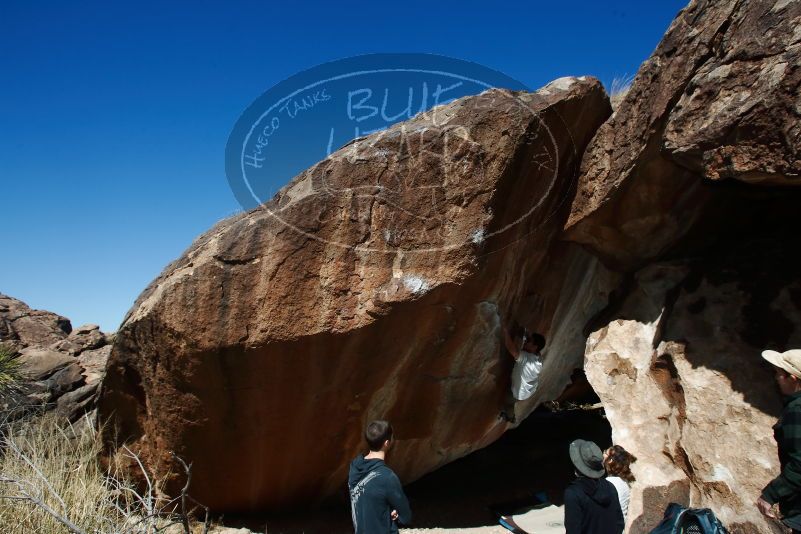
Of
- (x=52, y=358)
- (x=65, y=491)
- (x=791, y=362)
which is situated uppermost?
(x=52, y=358)

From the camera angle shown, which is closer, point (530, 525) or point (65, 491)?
point (65, 491)

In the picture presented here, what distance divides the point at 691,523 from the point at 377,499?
1.43 meters

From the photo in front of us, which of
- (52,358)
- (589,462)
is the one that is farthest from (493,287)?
(52,358)

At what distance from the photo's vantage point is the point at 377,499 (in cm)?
276

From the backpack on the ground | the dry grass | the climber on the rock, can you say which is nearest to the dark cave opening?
the dry grass

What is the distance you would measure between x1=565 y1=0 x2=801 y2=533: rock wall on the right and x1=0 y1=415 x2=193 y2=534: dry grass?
3.36m

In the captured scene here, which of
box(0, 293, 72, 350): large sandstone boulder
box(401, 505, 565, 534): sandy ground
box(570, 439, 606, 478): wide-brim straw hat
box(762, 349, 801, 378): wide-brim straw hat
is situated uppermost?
box(0, 293, 72, 350): large sandstone boulder

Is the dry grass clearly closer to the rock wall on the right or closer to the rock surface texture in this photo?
the rock surface texture

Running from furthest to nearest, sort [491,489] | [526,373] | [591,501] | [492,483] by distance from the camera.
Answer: [492,483]
[491,489]
[526,373]
[591,501]

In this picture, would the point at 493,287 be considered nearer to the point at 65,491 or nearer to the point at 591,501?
the point at 591,501

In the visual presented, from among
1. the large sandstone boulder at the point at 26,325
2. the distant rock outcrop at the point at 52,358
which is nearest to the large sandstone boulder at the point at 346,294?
the distant rock outcrop at the point at 52,358

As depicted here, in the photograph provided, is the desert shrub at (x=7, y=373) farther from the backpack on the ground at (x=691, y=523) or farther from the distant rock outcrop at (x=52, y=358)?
the backpack on the ground at (x=691, y=523)

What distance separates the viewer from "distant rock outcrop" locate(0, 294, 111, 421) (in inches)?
269

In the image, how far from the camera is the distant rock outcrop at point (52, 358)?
6.84m
